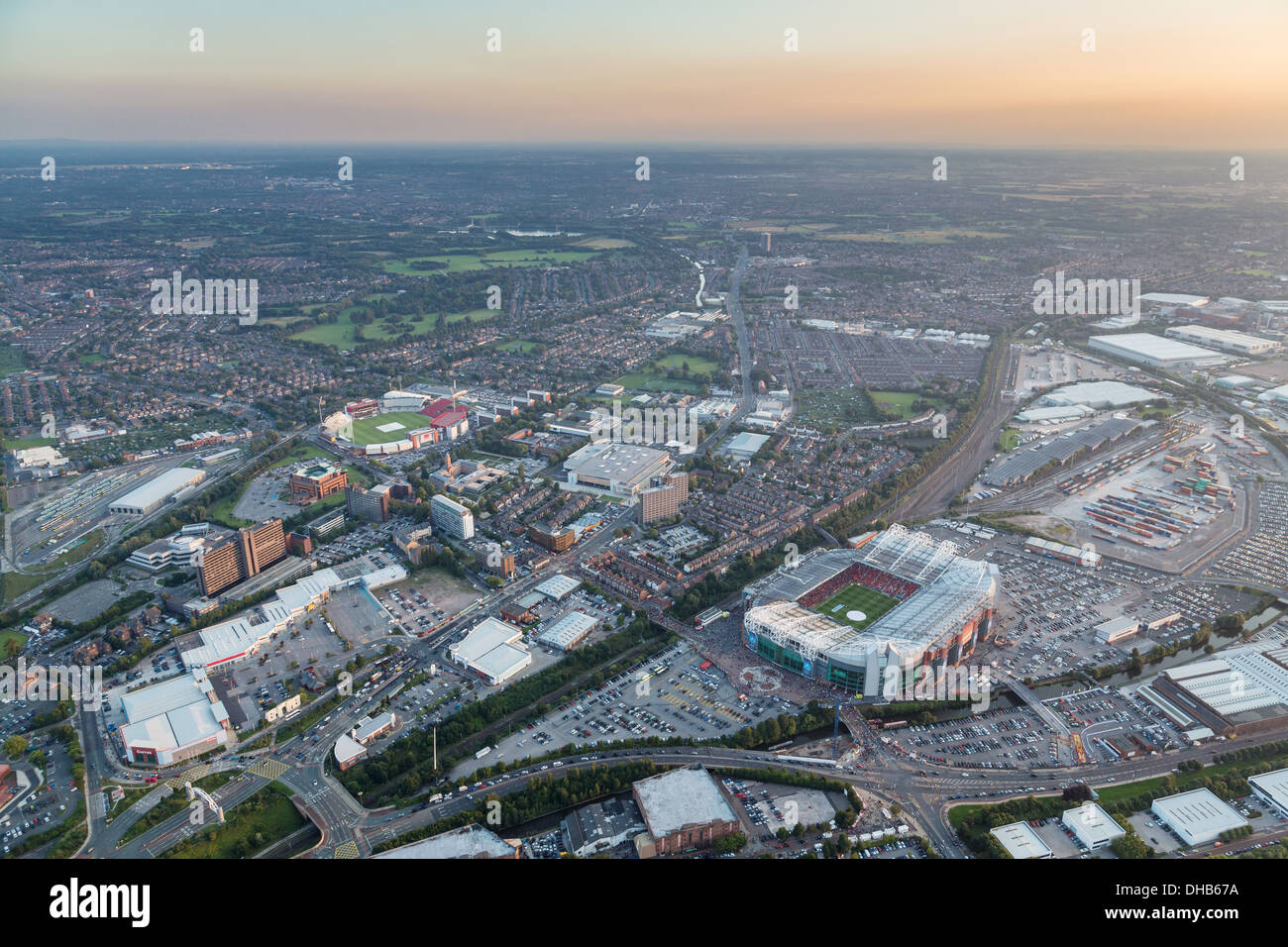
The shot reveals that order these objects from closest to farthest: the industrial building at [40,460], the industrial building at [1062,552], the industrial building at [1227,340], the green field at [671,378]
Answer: the industrial building at [1062,552]
the industrial building at [40,460]
the green field at [671,378]
the industrial building at [1227,340]

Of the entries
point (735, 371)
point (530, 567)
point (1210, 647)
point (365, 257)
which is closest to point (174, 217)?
point (365, 257)

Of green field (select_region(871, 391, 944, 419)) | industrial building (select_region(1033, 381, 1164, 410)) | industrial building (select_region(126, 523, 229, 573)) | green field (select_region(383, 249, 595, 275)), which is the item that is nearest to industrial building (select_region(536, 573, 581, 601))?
industrial building (select_region(126, 523, 229, 573))

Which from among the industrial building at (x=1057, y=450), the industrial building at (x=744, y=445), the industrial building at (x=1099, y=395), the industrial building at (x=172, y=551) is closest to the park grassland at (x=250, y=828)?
the industrial building at (x=172, y=551)

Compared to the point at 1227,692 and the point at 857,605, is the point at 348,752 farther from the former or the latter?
the point at 1227,692

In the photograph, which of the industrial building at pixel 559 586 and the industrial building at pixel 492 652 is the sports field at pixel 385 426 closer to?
the industrial building at pixel 559 586

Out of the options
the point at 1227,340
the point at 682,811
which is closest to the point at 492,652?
the point at 682,811
